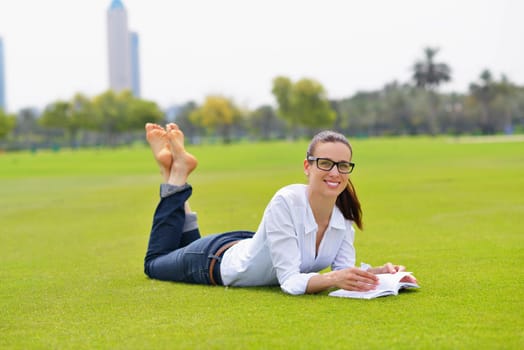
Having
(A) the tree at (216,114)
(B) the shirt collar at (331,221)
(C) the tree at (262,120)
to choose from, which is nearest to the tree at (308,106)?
(A) the tree at (216,114)

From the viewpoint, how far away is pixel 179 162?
6859 millimetres

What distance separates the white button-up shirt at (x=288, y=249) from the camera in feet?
17.9

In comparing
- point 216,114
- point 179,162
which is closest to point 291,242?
point 179,162

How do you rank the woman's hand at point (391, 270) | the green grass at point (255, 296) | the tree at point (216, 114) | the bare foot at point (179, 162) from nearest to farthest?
the green grass at point (255, 296)
the woman's hand at point (391, 270)
the bare foot at point (179, 162)
the tree at point (216, 114)

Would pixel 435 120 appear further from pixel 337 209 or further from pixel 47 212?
pixel 337 209

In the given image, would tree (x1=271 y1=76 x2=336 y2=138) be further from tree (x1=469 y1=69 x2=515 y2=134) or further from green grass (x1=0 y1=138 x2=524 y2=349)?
green grass (x1=0 y1=138 x2=524 y2=349)

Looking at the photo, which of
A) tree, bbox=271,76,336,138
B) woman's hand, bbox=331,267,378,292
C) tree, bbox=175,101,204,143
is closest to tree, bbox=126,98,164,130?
tree, bbox=271,76,336,138

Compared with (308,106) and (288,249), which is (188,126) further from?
(288,249)

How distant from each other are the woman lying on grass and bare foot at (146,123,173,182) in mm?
254

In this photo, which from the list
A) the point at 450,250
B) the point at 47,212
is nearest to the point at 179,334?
the point at 450,250

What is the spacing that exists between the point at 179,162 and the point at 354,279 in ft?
7.18

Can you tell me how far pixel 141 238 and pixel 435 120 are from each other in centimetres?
12256

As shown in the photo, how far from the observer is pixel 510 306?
16.8 feet

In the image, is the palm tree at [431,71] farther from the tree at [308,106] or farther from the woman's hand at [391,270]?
the woman's hand at [391,270]
